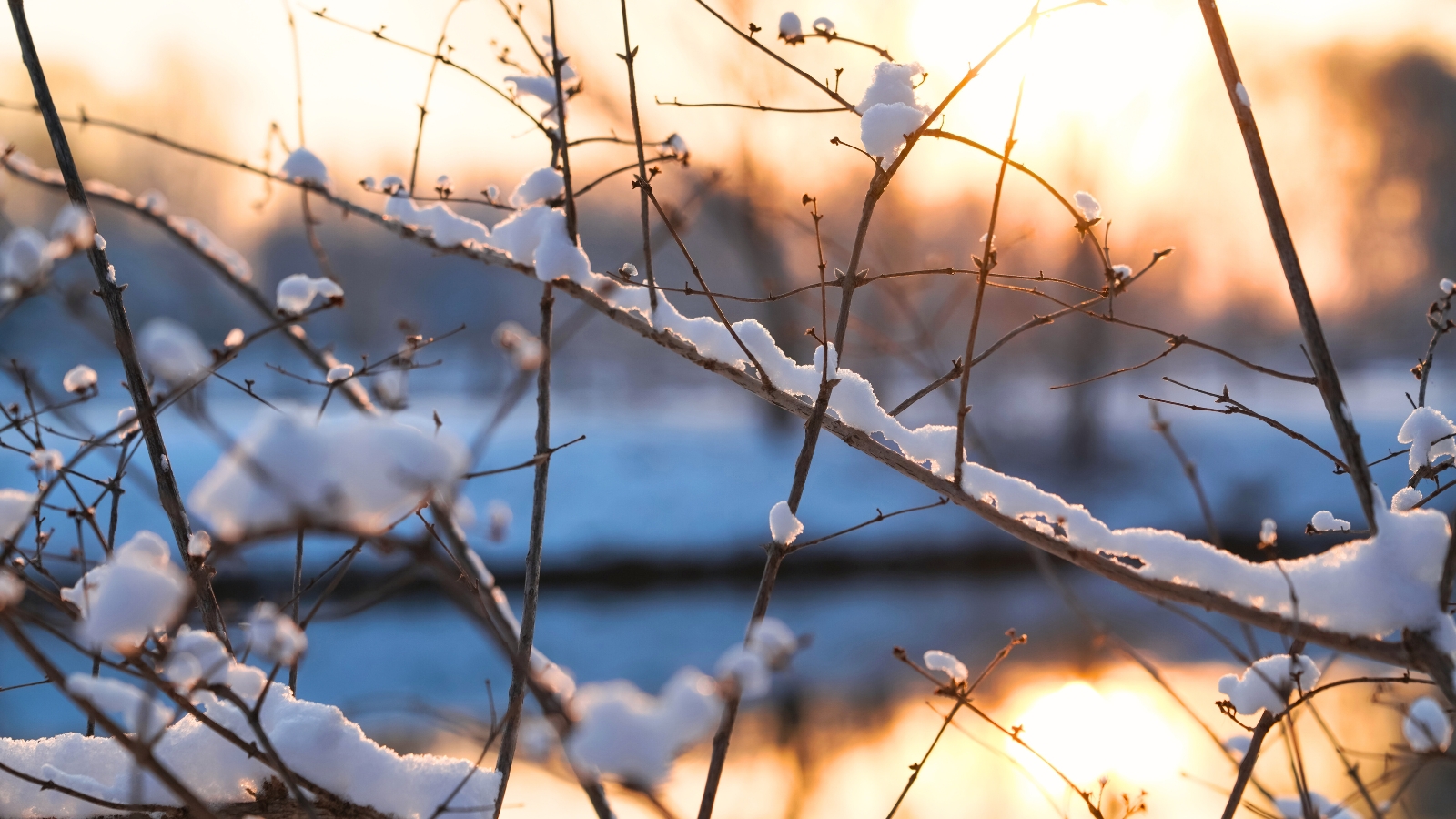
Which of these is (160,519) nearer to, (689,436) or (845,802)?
(689,436)

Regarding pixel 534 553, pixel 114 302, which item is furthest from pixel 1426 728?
pixel 114 302

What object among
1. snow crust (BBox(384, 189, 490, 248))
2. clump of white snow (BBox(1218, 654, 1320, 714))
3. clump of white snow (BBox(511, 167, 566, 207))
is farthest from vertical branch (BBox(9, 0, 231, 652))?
clump of white snow (BBox(1218, 654, 1320, 714))

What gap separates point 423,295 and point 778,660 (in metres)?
24.9

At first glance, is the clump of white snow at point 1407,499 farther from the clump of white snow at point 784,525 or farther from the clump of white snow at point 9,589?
the clump of white snow at point 9,589

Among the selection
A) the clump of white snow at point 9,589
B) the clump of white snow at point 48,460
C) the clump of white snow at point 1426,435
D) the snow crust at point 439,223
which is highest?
the snow crust at point 439,223

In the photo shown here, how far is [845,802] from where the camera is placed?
3.91 metres

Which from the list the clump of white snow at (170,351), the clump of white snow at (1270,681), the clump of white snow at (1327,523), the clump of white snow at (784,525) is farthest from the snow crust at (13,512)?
the clump of white snow at (1327,523)

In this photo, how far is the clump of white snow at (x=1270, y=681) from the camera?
935mm

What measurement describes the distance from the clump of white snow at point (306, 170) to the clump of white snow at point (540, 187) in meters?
0.26

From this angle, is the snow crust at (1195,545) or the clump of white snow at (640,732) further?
the snow crust at (1195,545)

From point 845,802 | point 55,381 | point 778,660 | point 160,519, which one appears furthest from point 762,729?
point 55,381

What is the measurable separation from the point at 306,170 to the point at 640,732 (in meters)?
0.93

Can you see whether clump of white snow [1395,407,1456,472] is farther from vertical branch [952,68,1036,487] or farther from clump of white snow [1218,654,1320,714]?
vertical branch [952,68,1036,487]

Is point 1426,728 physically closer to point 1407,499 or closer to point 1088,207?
point 1407,499
